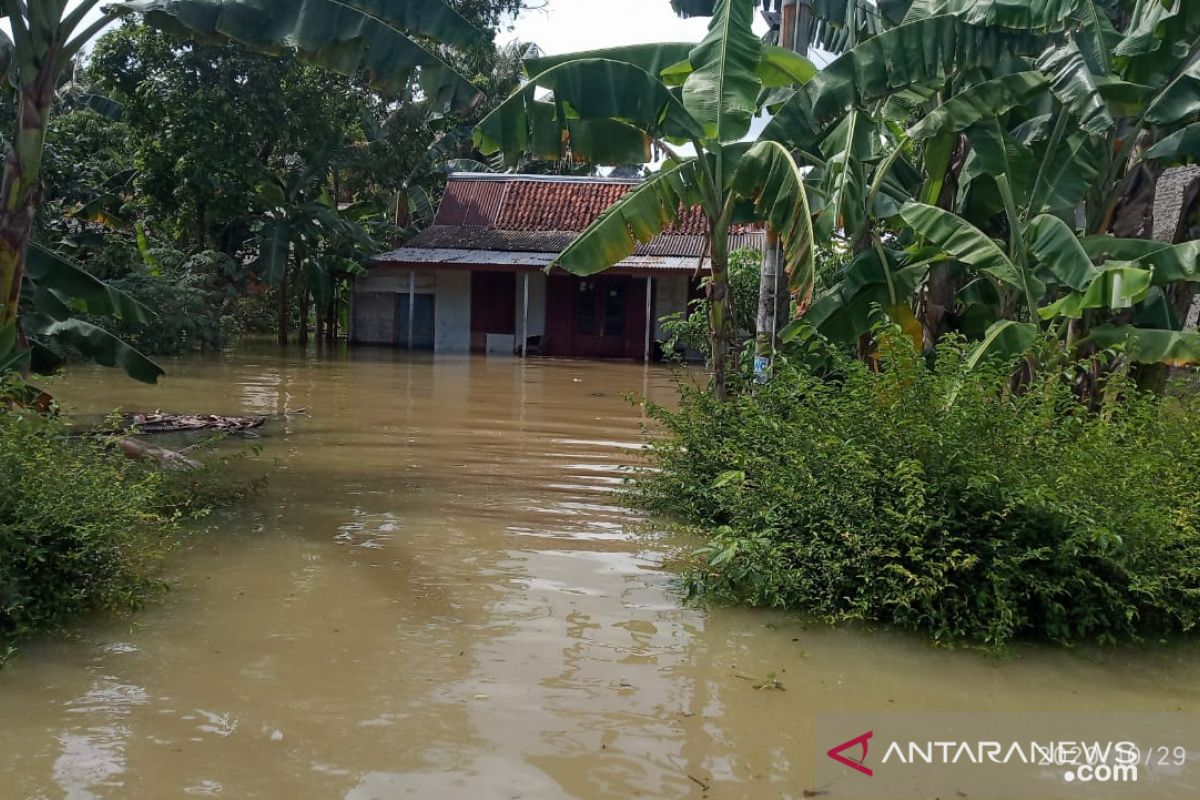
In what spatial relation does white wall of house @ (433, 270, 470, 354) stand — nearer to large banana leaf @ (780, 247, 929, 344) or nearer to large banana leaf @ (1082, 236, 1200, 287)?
large banana leaf @ (780, 247, 929, 344)

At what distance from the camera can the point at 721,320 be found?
27.8ft

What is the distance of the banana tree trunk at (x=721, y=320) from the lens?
27.0 ft

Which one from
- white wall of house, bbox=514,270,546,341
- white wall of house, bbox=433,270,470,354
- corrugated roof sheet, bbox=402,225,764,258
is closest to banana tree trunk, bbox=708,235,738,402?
corrugated roof sheet, bbox=402,225,764,258

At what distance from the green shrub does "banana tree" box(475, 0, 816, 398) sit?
3.74 meters

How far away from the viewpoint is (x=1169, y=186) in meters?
13.6

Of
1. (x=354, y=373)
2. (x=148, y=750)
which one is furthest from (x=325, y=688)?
(x=354, y=373)

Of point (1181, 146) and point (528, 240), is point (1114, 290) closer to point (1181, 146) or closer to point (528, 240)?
point (1181, 146)

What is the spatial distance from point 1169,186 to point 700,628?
437 inches

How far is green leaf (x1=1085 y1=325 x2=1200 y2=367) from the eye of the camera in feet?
23.0

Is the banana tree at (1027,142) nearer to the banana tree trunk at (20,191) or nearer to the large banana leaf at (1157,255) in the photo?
the large banana leaf at (1157,255)

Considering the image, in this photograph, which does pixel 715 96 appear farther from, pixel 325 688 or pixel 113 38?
pixel 113 38

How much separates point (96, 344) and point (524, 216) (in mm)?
19280

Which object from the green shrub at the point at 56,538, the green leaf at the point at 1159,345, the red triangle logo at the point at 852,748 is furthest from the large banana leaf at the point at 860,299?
the green shrub at the point at 56,538

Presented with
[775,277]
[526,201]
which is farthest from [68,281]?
[526,201]
